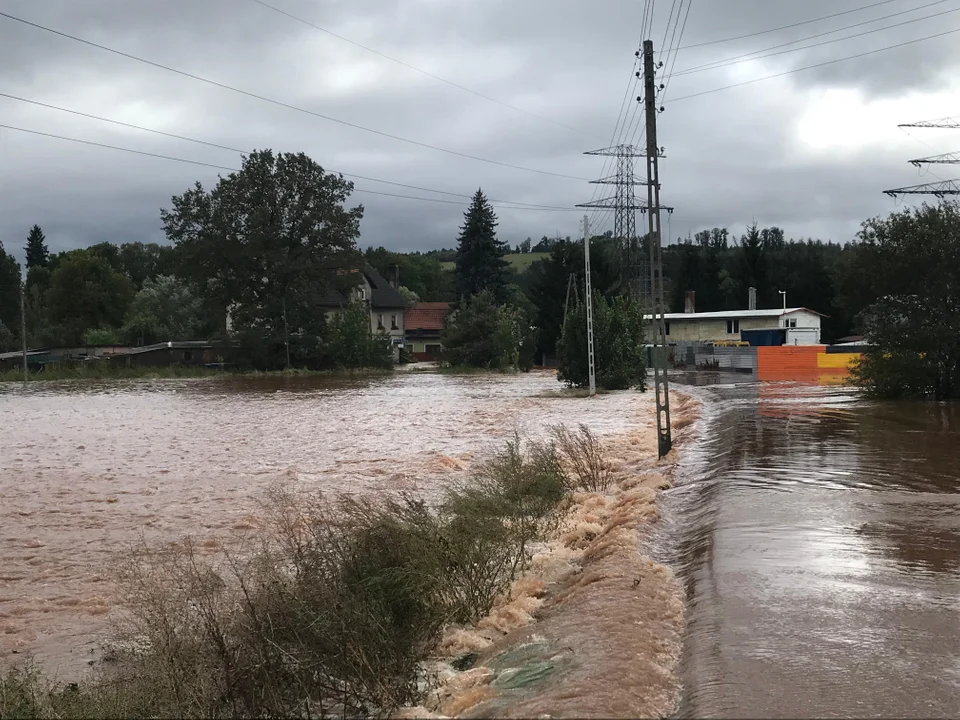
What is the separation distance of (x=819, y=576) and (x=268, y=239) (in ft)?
231

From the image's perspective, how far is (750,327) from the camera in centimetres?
7850

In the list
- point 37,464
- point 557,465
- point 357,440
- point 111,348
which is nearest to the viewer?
point 557,465

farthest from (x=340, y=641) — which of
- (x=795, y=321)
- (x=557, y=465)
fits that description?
(x=795, y=321)

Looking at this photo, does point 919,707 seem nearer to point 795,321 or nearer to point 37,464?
point 37,464

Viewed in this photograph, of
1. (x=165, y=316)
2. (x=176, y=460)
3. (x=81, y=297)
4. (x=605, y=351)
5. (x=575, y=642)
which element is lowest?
(x=176, y=460)

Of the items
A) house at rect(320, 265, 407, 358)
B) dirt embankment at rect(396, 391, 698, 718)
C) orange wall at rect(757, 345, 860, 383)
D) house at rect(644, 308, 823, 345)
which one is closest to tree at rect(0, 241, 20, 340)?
house at rect(320, 265, 407, 358)

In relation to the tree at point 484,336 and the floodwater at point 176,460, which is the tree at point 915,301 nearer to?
the floodwater at point 176,460

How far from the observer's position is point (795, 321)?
77.9m

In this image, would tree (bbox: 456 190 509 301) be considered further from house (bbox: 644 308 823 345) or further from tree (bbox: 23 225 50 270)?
tree (bbox: 23 225 50 270)

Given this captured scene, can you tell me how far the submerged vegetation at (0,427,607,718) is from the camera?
302 inches

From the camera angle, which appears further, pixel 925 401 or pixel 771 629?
pixel 925 401

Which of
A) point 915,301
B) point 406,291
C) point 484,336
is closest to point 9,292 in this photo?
point 406,291

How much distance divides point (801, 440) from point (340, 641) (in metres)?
16.6

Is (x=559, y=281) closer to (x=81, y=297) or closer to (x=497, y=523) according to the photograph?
(x=81, y=297)
